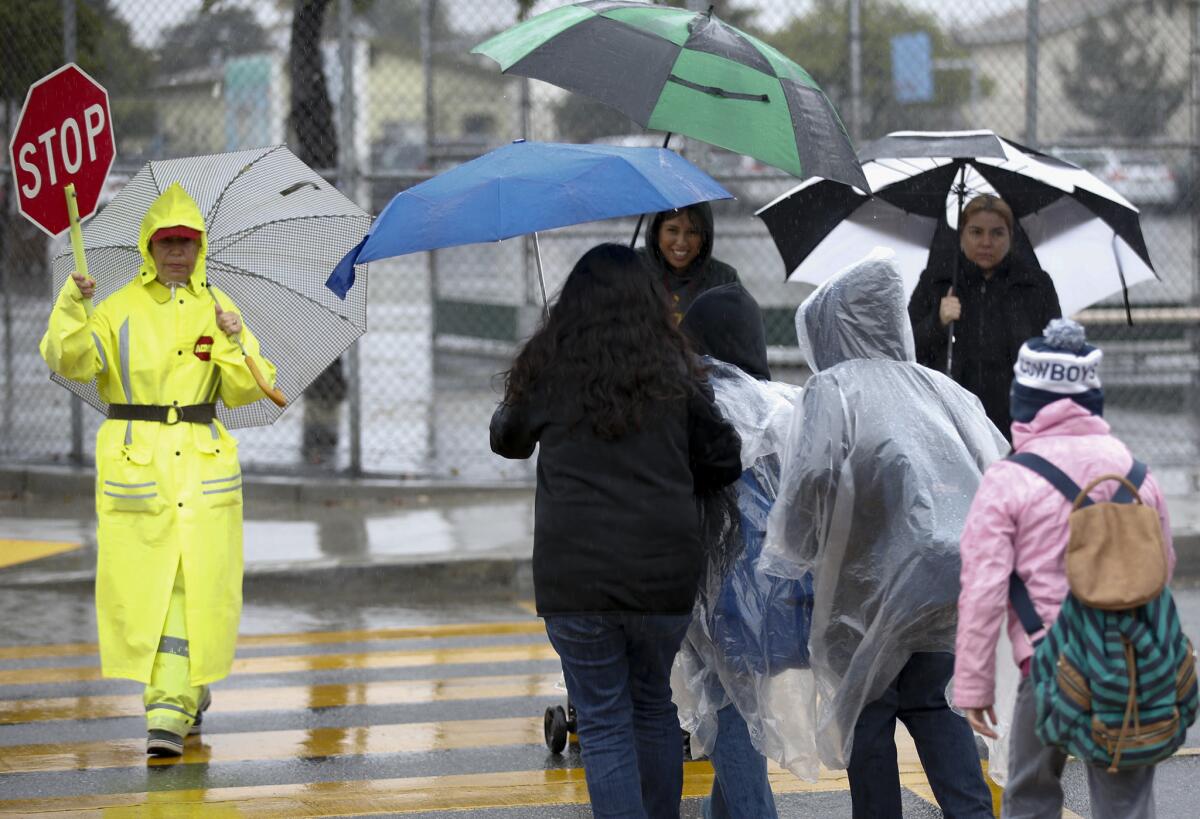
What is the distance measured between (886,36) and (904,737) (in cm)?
557

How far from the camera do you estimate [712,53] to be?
4.73 m

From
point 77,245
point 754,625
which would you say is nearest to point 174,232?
point 77,245

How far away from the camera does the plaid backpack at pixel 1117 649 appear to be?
3529mm

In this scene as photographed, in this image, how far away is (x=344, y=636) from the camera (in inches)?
310

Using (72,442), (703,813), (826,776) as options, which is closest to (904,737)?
(826,776)

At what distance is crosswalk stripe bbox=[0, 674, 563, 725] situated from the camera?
6457mm

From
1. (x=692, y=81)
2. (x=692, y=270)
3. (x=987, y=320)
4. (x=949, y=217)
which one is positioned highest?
(x=692, y=81)

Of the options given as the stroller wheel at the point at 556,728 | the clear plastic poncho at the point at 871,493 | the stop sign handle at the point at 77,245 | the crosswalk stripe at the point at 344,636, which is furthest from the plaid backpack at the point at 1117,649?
the crosswalk stripe at the point at 344,636

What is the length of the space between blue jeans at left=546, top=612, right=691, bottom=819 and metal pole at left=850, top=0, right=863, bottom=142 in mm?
6502

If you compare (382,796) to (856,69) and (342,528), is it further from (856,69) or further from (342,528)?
(856,69)

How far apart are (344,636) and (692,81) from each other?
4.01 metres

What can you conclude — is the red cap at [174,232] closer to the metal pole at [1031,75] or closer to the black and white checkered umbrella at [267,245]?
the black and white checkered umbrella at [267,245]

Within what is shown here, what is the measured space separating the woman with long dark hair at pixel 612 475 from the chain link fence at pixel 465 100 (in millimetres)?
5784

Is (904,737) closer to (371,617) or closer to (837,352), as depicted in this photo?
(837,352)
